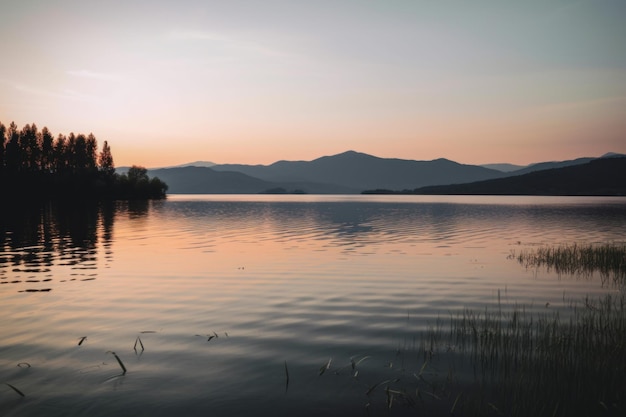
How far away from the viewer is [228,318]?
21.4 meters

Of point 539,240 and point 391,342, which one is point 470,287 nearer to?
point 391,342

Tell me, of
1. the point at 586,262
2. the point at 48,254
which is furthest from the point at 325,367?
the point at 48,254

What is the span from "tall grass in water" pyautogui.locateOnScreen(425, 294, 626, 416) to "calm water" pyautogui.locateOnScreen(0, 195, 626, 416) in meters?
1.93

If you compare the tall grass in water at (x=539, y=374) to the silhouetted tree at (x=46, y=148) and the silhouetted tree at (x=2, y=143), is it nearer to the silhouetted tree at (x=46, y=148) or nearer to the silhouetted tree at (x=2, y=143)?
the silhouetted tree at (x=2, y=143)

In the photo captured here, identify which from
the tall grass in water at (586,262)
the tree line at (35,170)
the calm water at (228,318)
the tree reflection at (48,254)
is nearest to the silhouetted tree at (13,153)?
the tree line at (35,170)

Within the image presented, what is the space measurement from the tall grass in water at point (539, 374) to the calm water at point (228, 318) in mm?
1929

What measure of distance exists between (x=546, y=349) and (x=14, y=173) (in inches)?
8291

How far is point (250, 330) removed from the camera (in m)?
19.3

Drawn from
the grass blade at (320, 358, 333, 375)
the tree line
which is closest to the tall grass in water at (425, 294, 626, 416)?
the grass blade at (320, 358, 333, 375)

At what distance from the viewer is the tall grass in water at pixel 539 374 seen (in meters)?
11.6

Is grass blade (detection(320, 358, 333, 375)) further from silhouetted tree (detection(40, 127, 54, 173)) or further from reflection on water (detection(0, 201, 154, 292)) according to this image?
silhouetted tree (detection(40, 127, 54, 173))

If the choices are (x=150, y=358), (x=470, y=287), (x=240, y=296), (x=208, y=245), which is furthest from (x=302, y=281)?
(x=208, y=245)

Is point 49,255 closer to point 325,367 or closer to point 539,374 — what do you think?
point 325,367

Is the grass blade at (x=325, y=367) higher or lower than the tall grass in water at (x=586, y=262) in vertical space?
higher
